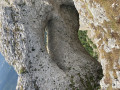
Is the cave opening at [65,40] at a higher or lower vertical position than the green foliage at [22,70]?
higher

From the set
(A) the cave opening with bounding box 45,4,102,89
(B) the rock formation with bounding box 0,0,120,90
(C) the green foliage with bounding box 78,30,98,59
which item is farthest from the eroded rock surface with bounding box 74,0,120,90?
(A) the cave opening with bounding box 45,4,102,89

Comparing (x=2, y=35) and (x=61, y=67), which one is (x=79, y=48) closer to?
(x=61, y=67)

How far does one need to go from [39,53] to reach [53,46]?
3.33 m

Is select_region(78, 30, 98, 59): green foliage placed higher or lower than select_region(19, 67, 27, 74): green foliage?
higher

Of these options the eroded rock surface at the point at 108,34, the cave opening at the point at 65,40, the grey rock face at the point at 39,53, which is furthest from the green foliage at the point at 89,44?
the eroded rock surface at the point at 108,34

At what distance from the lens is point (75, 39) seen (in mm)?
20922

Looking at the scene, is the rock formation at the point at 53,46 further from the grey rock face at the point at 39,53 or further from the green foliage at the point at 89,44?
the green foliage at the point at 89,44

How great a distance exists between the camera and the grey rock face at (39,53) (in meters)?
15.8

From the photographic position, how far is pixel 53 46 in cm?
1977

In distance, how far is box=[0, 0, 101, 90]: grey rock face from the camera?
621 inches

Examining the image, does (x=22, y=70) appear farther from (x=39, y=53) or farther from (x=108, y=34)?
(x=108, y=34)

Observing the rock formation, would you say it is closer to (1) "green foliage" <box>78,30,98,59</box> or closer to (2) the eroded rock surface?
(2) the eroded rock surface

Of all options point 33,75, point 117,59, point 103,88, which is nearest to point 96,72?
point 103,88

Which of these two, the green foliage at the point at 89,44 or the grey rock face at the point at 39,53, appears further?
the green foliage at the point at 89,44
